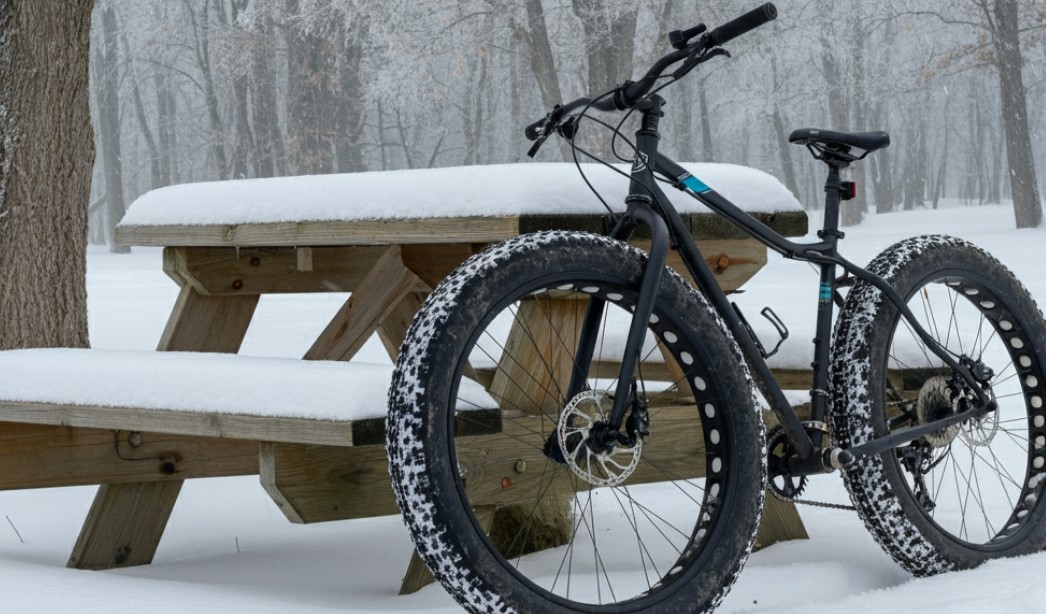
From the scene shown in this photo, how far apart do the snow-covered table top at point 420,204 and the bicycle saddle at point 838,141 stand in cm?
23

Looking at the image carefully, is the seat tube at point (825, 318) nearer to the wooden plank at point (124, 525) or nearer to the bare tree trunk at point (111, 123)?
the wooden plank at point (124, 525)

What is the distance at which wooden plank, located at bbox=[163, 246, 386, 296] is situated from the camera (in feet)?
13.9

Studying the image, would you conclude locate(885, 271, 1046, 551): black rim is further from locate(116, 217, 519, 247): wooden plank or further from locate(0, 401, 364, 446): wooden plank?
locate(0, 401, 364, 446): wooden plank

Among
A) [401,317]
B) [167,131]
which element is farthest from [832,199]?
[167,131]

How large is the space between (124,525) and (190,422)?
1.00 m

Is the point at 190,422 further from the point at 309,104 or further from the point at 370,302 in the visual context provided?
the point at 309,104

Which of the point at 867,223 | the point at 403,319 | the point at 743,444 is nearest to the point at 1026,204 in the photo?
the point at 867,223

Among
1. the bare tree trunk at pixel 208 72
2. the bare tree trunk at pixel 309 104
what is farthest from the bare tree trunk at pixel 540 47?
the bare tree trunk at pixel 208 72

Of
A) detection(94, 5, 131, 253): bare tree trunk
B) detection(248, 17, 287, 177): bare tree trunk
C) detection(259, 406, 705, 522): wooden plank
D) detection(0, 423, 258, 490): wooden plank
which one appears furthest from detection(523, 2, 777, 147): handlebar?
detection(94, 5, 131, 253): bare tree trunk

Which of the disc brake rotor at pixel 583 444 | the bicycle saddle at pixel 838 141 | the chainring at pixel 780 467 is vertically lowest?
the chainring at pixel 780 467

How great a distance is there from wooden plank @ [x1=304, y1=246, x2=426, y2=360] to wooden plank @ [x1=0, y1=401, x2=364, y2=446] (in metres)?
1.07

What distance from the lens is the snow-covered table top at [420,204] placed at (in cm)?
292

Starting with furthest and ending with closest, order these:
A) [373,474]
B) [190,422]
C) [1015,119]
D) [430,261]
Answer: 1. [1015,119]
2. [430,261]
3. [373,474]
4. [190,422]

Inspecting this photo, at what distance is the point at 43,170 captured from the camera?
15.5 ft
